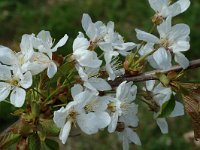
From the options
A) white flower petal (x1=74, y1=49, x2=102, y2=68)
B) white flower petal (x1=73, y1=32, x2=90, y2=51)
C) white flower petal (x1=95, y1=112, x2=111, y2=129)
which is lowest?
white flower petal (x1=95, y1=112, x2=111, y2=129)

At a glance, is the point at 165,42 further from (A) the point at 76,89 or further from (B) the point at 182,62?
(A) the point at 76,89

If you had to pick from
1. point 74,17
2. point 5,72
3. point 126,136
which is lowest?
point 126,136

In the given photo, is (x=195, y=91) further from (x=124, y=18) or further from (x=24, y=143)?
(x=124, y=18)

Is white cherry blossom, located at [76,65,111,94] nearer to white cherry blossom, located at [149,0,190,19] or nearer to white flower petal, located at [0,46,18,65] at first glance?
white flower petal, located at [0,46,18,65]

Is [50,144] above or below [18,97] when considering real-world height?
below

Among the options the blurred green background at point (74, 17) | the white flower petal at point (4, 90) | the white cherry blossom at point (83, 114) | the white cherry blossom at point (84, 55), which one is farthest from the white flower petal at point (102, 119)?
the blurred green background at point (74, 17)

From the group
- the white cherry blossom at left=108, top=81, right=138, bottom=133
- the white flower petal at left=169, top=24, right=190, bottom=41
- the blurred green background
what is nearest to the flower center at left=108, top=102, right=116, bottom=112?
the white cherry blossom at left=108, top=81, right=138, bottom=133

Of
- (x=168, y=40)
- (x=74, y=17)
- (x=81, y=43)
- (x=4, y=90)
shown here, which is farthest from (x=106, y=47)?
(x=74, y=17)

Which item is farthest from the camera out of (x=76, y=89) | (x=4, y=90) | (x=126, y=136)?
(x=126, y=136)
